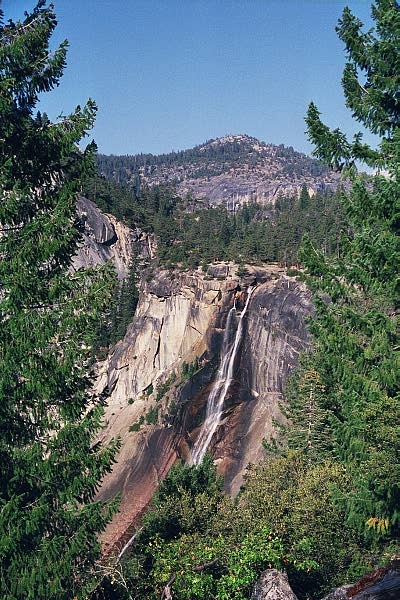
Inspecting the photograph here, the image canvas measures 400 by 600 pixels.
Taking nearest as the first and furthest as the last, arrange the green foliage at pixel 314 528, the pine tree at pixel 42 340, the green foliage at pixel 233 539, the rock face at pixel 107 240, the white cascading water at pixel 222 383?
the pine tree at pixel 42 340 → the green foliage at pixel 233 539 → the green foliage at pixel 314 528 → the white cascading water at pixel 222 383 → the rock face at pixel 107 240

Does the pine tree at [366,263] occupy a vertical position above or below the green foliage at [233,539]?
above

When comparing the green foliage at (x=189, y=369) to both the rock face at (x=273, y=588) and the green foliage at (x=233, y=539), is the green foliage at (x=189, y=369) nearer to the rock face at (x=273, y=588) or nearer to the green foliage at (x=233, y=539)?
the green foliage at (x=233, y=539)

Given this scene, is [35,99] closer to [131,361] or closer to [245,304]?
[245,304]

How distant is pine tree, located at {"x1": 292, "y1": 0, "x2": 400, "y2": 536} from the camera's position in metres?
10.0

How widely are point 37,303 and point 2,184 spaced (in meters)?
2.22

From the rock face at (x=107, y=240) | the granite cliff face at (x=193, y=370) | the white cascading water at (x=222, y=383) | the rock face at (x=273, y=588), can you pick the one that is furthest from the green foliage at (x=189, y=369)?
the rock face at (x=273, y=588)

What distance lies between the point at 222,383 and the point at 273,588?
37.2m

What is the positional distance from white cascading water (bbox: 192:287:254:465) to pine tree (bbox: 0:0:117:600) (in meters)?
33.6

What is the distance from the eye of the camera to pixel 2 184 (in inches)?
409

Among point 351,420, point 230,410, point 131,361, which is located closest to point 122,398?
point 131,361

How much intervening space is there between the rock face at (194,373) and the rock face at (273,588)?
2542cm

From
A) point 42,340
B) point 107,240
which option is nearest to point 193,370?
point 107,240

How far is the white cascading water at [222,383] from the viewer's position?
4525 centimetres

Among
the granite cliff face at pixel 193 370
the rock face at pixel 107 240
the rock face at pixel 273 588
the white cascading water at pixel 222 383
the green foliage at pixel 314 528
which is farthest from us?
the rock face at pixel 107 240
